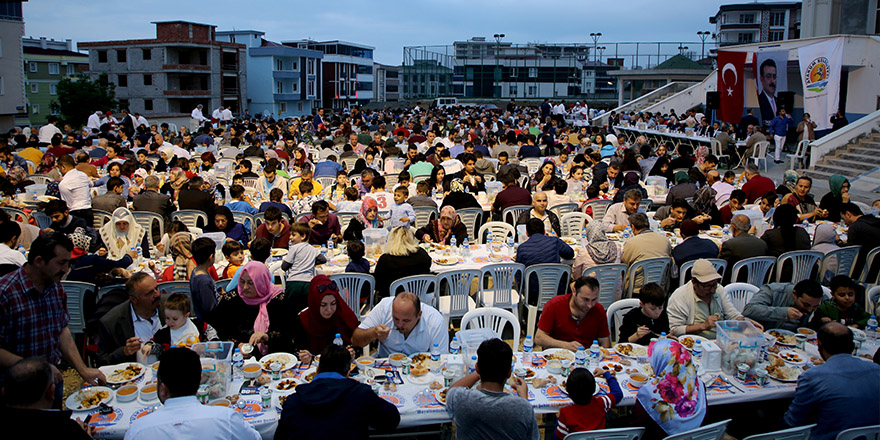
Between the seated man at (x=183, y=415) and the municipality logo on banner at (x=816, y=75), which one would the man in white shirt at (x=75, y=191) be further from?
the municipality logo on banner at (x=816, y=75)

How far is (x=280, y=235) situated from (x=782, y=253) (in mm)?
5765

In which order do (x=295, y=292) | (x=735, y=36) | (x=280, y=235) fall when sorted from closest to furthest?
1. (x=295, y=292)
2. (x=280, y=235)
3. (x=735, y=36)

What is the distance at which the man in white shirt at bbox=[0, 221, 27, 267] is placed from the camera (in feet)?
20.4

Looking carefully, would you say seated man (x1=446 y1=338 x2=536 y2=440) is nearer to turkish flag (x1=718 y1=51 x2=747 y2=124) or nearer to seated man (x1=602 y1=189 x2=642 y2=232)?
seated man (x1=602 y1=189 x2=642 y2=232)

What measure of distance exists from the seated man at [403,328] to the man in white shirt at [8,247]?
3.68m

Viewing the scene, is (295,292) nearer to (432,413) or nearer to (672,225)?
(432,413)

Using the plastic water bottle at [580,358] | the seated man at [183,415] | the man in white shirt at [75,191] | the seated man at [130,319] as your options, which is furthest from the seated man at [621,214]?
the man in white shirt at [75,191]

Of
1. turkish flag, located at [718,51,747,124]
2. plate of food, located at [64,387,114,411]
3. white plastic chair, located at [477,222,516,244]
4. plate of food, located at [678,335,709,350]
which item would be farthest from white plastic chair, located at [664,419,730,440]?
turkish flag, located at [718,51,747,124]

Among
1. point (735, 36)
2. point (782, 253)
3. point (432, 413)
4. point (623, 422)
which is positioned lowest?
point (623, 422)

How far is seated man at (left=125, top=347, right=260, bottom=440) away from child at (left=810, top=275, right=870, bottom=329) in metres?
4.63

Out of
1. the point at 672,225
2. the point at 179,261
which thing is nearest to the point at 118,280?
the point at 179,261

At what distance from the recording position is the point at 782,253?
7199 millimetres

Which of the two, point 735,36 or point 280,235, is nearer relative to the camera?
point 280,235

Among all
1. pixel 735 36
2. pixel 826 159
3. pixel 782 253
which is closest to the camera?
pixel 782 253
